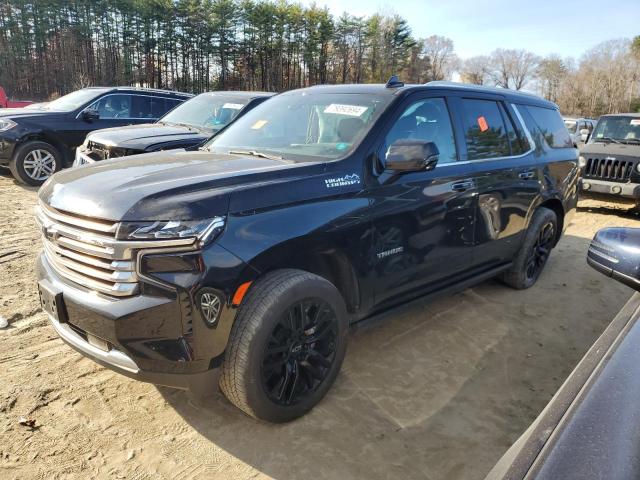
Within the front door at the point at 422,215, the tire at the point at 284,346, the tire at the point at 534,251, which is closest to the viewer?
the tire at the point at 284,346

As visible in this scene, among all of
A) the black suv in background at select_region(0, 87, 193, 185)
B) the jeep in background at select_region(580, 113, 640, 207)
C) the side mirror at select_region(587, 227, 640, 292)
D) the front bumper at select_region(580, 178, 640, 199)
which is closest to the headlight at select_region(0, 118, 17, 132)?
the black suv in background at select_region(0, 87, 193, 185)

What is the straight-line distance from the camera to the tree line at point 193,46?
1483 inches

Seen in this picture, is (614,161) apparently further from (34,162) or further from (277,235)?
(34,162)

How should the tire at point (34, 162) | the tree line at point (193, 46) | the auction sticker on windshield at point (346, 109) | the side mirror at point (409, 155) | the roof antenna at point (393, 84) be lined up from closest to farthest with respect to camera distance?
the side mirror at point (409, 155) < the auction sticker on windshield at point (346, 109) < the roof antenna at point (393, 84) < the tire at point (34, 162) < the tree line at point (193, 46)

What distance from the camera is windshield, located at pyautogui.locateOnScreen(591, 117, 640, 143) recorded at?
9531mm

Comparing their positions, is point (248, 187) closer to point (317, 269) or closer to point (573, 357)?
point (317, 269)

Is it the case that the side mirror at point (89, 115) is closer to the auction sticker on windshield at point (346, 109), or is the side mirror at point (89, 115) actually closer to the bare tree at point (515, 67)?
the auction sticker on windshield at point (346, 109)

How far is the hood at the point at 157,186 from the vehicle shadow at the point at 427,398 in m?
1.25

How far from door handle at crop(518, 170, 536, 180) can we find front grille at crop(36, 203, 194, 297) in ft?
10.9

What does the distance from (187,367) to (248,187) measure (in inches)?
36.9

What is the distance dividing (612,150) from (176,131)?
313 inches

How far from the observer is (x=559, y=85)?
51344 mm

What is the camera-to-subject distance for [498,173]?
13.3ft

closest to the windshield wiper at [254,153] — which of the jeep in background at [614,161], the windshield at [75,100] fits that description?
the windshield at [75,100]
